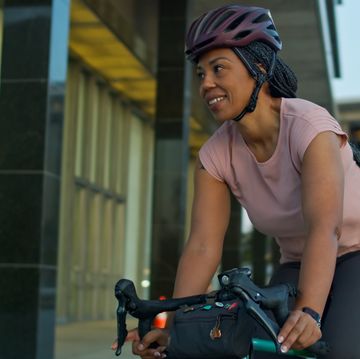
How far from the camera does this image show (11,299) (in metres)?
9.47

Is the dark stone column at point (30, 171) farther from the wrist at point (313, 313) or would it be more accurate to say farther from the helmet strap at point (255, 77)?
the wrist at point (313, 313)

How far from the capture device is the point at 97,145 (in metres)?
24.8

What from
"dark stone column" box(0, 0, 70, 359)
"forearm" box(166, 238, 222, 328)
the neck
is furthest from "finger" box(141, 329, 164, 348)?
"dark stone column" box(0, 0, 70, 359)

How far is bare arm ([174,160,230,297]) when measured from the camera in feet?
9.40

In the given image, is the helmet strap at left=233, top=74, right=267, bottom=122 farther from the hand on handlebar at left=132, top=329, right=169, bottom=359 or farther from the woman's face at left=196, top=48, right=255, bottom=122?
the hand on handlebar at left=132, top=329, right=169, bottom=359

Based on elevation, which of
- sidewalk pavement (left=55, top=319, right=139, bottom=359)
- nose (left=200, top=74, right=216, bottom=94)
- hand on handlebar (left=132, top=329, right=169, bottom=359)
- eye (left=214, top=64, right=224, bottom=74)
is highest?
eye (left=214, top=64, right=224, bottom=74)

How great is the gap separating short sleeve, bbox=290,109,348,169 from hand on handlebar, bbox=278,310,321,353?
635 millimetres

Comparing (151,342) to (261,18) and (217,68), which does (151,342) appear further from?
(261,18)

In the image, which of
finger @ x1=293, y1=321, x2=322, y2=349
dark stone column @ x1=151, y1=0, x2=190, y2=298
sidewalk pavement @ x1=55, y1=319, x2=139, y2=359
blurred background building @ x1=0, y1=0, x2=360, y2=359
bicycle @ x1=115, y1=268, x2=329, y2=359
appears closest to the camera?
bicycle @ x1=115, y1=268, x2=329, y2=359

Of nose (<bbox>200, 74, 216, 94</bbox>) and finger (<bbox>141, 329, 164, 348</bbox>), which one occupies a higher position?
nose (<bbox>200, 74, 216, 94</bbox>)

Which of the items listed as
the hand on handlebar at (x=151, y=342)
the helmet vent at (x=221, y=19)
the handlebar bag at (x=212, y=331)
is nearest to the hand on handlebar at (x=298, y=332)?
the handlebar bag at (x=212, y=331)

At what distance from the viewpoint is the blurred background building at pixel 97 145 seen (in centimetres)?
956

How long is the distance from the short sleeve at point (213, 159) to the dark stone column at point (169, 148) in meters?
13.1

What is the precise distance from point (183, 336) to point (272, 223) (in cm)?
72
